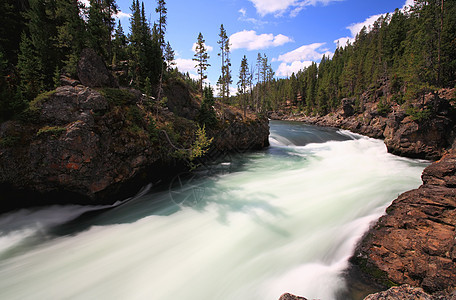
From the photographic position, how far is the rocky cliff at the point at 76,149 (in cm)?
771

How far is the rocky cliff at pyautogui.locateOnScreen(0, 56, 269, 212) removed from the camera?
7711mm

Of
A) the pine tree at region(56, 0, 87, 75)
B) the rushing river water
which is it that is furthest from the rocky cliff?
the pine tree at region(56, 0, 87, 75)

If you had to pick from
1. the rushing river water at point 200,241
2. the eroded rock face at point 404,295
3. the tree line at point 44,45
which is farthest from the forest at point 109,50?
the eroded rock face at point 404,295

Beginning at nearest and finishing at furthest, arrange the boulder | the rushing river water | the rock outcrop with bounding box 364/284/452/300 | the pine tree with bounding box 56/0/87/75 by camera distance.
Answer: the rock outcrop with bounding box 364/284/452/300, the rushing river water, the boulder, the pine tree with bounding box 56/0/87/75

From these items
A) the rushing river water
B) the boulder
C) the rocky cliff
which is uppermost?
the boulder

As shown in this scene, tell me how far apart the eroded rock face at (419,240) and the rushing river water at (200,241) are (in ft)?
2.27

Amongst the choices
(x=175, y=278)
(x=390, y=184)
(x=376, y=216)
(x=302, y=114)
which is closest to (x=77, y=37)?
(x=175, y=278)

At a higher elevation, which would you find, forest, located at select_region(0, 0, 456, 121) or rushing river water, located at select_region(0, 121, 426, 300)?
forest, located at select_region(0, 0, 456, 121)

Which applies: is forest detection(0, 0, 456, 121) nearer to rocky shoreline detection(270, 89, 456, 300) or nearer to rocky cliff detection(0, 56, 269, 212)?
rocky cliff detection(0, 56, 269, 212)

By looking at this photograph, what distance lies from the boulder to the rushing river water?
829cm

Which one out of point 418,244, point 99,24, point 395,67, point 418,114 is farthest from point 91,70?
point 395,67

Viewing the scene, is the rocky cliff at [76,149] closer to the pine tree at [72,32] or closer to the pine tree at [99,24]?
the pine tree at [72,32]

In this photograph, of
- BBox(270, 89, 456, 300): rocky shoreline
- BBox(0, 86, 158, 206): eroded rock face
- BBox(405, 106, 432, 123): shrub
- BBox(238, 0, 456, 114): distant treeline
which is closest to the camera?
BBox(270, 89, 456, 300): rocky shoreline

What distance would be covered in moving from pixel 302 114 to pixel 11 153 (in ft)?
264
